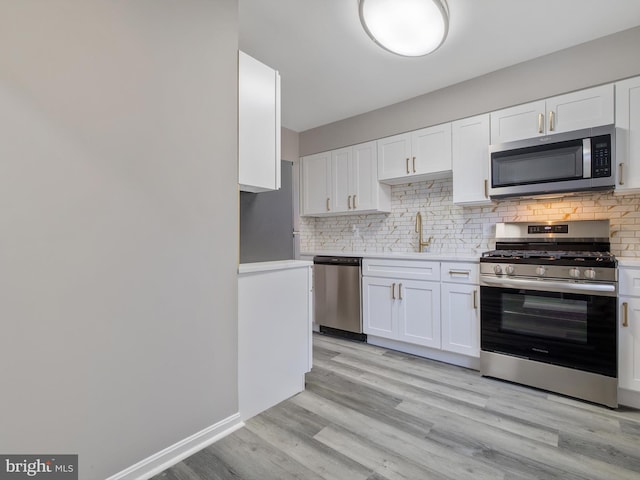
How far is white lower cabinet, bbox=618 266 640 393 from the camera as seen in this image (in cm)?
199

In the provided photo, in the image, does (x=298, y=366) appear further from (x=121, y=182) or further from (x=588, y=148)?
(x=588, y=148)

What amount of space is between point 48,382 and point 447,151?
3.23 m

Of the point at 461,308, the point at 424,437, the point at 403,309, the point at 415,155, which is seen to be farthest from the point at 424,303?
the point at 415,155

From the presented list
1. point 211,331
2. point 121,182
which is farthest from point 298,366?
point 121,182

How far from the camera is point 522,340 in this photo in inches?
92.7

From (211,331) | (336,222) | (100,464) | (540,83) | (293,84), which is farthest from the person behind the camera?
(336,222)

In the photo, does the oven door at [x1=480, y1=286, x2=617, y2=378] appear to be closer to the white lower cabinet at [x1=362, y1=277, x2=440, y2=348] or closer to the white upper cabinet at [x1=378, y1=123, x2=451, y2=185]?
the white lower cabinet at [x1=362, y1=277, x2=440, y2=348]

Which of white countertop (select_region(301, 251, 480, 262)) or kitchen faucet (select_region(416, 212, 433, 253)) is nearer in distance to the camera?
white countertop (select_region(301, 251, 480, 262))

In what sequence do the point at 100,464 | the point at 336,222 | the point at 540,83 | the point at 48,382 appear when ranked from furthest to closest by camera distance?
the point at 336,222, the point at 540,83, the point at 100,464, the point at 48,382

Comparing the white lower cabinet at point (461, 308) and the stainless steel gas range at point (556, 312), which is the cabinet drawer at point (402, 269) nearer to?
the white lower cabinet at point (461, 308)

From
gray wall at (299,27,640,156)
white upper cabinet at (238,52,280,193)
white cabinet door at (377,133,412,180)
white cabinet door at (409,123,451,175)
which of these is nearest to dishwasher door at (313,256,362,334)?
white cabinet door at (377,133,412,180)

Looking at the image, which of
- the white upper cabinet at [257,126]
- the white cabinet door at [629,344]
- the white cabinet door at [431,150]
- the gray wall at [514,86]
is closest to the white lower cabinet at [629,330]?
the white cabinet door at [629,344]

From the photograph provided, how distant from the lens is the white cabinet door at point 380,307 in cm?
307

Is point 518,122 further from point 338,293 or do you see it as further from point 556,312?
point 338,293
